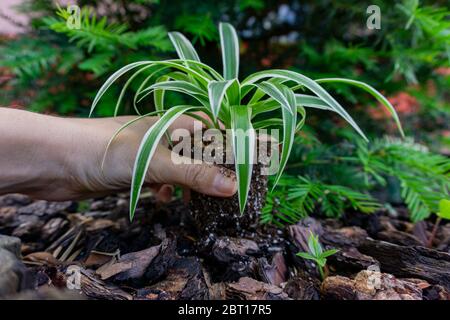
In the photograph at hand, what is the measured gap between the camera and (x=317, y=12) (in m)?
1.77

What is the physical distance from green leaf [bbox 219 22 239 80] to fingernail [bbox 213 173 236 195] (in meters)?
0.26

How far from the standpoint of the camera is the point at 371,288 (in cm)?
82

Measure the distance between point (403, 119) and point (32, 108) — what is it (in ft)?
5.12

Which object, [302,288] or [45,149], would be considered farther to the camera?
[45,149]

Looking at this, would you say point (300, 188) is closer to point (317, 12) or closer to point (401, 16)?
point (401, 16)

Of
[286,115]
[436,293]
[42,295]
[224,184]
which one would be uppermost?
[286,115]

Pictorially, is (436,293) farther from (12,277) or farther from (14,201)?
(14,201)

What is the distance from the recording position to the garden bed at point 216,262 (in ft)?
2.66

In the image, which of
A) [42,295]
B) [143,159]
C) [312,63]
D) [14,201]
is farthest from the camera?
[312,63]

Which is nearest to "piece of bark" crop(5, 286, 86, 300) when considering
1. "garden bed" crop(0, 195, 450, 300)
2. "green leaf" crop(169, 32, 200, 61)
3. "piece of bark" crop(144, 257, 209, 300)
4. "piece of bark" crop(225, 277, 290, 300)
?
"garden bed" crop(0, 195, 450, 300)

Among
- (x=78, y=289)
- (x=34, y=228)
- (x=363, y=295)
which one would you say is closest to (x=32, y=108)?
(x=34, y=228)

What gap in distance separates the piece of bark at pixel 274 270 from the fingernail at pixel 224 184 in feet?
0.57

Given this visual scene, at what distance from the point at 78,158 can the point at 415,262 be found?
851 mm

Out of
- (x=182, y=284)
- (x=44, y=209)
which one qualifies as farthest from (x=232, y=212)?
(x=44, y=209)
